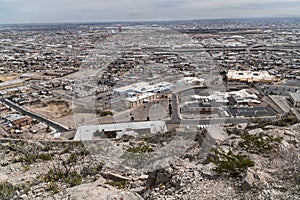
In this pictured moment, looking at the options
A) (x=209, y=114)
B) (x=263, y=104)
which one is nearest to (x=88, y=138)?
(x=209, y=114)

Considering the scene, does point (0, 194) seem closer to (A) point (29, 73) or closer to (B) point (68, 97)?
(B) point (68, 97)

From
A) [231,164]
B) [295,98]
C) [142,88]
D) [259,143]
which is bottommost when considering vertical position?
[295,98]

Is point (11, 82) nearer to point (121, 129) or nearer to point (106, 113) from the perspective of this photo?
point (106, 113)

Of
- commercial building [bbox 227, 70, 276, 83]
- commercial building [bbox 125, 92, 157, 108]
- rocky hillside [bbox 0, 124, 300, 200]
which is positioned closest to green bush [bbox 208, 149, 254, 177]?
rocky hillside [bbox 0, 124, 300, 200]

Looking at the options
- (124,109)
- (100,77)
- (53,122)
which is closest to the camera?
(53,122)

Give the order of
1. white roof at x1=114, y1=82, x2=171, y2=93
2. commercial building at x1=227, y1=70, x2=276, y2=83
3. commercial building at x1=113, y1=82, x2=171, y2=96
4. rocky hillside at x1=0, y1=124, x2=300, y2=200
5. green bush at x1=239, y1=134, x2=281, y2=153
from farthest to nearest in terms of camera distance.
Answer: commercial building at x1=227, y1=70, x2=276, y2=83 < white roof at x1=114, y1=82, x2=171, y2=93 < commercial building at x1=113, y1=82, x2=171, y2=96 < green bush at x1=239, y1=134, x2=281, y2=153 < rocky hillside at x1=0, y1=124, x2=300, y2=200

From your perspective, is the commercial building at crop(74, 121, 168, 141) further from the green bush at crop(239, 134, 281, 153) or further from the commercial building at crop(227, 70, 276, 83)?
the commercial building at crop(227, 70, 276, 83)

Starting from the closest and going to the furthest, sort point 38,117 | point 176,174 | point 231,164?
point 231,164 → point 176,174 → point 38,117

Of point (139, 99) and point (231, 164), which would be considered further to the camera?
point (139, 99)

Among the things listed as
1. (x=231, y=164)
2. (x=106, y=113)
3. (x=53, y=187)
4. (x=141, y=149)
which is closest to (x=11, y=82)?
(x=106, y=113)

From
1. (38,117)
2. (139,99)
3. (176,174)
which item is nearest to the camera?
(176,174)

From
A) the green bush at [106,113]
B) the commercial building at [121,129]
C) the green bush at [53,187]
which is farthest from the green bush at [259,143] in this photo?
the green bush at [106,113]
